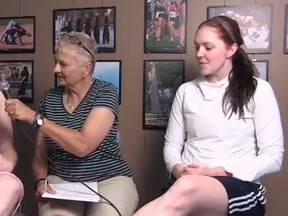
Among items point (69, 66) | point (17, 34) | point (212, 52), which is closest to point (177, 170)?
point (212, 52)

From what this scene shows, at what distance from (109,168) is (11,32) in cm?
106

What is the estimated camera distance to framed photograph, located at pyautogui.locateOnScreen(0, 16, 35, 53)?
89.2 inches

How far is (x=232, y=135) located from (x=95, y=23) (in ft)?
3.16

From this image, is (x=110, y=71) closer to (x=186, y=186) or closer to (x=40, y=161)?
(x=40, y=161)

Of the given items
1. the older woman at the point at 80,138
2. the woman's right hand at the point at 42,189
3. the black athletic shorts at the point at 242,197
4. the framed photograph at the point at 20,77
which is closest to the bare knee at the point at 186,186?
the black athletic shorts at the point at 242,197

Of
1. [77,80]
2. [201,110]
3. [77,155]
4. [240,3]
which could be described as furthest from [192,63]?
[77,155]

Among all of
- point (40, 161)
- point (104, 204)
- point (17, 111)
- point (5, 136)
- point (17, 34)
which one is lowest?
point (104, 204)

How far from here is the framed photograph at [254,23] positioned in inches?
75.0

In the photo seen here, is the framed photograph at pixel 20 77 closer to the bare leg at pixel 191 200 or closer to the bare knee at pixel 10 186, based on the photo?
the bare knee at pixel 10 186

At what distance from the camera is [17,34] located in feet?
7.50

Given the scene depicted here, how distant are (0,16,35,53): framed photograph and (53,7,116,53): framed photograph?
0.59 ft

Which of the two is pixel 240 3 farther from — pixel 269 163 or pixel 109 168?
pixel 109 168

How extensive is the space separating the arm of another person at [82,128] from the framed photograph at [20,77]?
75 centimetres

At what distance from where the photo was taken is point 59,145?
1.59 metres
